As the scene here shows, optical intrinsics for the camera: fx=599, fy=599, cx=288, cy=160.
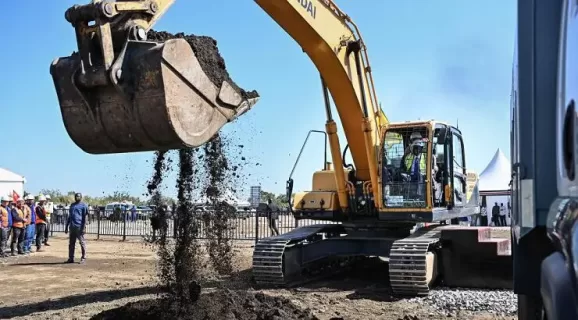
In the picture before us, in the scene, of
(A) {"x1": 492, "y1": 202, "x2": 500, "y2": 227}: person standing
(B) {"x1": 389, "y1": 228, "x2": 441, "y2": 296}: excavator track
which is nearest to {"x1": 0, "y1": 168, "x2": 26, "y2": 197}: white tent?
(A) {"x1": 492, "y1": 202, "x2": 500, "y2": 227}: person standing

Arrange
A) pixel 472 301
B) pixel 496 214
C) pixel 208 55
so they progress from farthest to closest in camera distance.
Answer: pixel 496 214, pixel 472 301, pixel 208 55

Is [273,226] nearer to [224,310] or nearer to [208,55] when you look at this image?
[224,310]

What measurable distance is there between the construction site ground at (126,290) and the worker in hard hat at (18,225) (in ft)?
4.35

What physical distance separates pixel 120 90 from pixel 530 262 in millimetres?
3558

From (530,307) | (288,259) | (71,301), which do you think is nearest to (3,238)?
(71,301)

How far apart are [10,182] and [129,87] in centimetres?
2449

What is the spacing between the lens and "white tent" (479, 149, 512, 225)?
23.9 meters

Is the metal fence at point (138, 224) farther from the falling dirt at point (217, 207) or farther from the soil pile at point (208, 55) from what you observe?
the soil pile at point (208, 55)

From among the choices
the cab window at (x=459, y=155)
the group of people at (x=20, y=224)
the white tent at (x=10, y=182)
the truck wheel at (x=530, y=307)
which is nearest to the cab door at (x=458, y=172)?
the cab window at (x=459, y=155)

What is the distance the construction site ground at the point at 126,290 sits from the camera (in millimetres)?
8117

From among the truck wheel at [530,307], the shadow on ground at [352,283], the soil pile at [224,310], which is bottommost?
the shadow on ground at [352,283]

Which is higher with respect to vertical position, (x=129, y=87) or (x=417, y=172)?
(x=129, y=87)

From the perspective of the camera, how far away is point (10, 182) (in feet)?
88.5

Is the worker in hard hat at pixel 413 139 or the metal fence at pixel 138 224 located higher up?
the worker in hard hat at pixel 413 139
